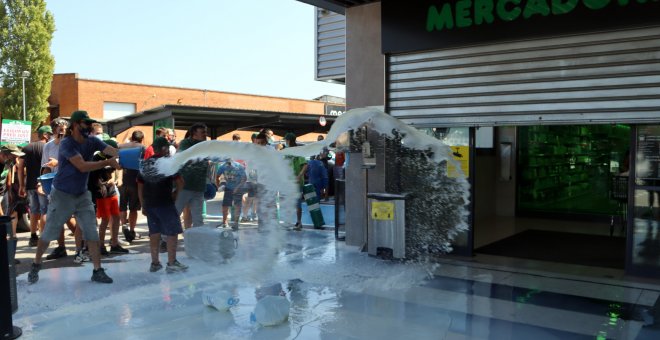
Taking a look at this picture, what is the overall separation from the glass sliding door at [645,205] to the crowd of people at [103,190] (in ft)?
14.2

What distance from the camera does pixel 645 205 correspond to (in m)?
6.09

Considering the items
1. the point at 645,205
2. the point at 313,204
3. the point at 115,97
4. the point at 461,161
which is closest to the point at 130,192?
the point at 313,204

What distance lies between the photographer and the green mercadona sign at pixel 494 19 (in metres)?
6.04

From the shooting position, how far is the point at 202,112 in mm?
13703

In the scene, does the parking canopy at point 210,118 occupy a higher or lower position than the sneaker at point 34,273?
higher

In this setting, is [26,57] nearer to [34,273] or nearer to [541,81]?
[34,273]

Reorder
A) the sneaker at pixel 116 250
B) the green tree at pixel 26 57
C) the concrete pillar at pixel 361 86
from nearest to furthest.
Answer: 1. the sneaker at pixel 116 250
2. the concrete pillar at pixel 361 86
3. the green tree at pixel 26 57

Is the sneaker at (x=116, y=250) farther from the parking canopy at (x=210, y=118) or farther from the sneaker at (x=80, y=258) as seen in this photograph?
the parking canopy at (x=210, y=118)

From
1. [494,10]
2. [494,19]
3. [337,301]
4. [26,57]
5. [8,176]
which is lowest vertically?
[337,301]

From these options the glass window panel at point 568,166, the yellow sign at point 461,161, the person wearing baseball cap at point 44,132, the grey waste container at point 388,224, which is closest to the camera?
the grey waste container at point 388,224

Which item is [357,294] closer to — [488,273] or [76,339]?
[488,273]

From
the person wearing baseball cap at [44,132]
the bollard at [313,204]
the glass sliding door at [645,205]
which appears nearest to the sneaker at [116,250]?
the person wearing baseball cap at [44,132]

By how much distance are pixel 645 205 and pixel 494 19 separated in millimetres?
2925

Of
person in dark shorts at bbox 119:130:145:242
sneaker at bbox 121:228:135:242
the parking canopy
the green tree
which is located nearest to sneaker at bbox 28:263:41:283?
person in dark shorts at bbox 119:130:145:242
